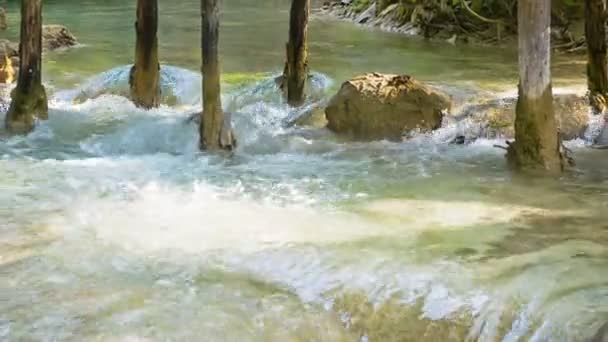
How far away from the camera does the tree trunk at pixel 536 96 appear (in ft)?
28.8

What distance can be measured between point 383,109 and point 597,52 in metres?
2.59

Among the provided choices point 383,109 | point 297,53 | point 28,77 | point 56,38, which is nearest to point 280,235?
point 383,109

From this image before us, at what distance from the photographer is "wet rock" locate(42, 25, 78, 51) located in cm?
2006

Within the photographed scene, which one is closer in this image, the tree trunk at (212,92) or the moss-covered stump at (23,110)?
the tree trunk at (212,92)

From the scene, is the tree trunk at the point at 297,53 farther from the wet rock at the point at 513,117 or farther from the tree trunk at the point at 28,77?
the tree trunk at the point at 28,77

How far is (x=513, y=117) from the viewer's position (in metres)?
11.3

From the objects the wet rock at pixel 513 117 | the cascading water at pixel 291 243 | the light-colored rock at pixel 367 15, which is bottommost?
the cascading water at pixel 291 243

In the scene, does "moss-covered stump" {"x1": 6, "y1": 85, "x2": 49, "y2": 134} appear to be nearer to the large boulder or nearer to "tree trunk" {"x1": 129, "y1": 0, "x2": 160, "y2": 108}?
"tree trunk" {"x1": 129, "y1": 0, "x2": 160, "y2": 108}

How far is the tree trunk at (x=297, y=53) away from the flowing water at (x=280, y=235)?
1.09ft

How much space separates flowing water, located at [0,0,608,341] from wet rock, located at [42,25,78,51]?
6858 millimetres

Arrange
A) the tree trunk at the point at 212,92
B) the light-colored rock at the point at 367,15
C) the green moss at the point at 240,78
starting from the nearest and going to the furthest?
1. the tree trunk at the point at 212,92
2. the green moss at the point at 240,78
3. the light-colored rock at the point at 367,15

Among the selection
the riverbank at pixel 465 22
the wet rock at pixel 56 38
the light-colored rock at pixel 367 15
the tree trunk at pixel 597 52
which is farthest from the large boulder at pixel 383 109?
the light-colored rock at pixel 367 15

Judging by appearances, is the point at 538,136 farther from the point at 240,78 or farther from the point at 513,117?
the point at 240,78

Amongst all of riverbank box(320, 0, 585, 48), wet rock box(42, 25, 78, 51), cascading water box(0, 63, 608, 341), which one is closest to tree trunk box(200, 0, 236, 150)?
cascading water box(0, 63, 608, 341)
